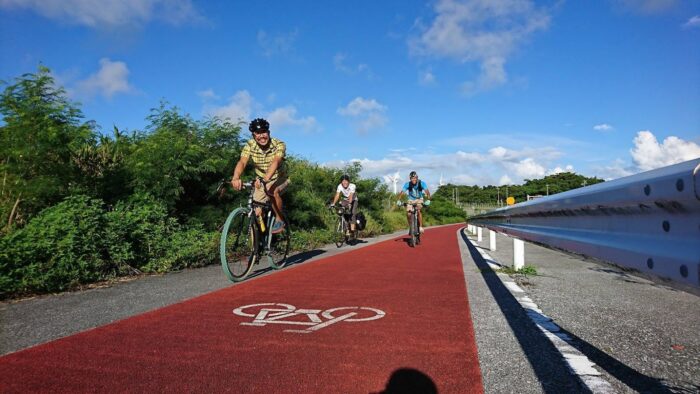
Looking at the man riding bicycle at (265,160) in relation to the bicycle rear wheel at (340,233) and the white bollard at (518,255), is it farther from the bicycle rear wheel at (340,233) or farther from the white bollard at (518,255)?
the bicycle rear wheel at (340,233)

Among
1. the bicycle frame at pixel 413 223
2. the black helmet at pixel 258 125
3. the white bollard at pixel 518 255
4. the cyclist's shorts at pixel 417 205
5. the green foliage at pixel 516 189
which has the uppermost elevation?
the green foliage at pixel 516 189

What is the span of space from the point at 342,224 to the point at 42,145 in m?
8.47

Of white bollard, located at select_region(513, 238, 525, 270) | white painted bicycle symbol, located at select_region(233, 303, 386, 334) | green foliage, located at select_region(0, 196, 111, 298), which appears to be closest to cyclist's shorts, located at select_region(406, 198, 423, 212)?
white bollard, located at select_region(513, 238, 525, 270)

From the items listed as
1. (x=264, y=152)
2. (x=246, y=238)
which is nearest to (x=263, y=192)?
(x=264, y=152)

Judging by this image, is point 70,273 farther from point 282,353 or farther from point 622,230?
point 622,230

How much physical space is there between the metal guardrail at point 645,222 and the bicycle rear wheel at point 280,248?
5.27 meters

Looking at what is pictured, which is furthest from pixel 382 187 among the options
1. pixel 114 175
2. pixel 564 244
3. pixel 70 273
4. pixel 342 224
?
pixel 564 244

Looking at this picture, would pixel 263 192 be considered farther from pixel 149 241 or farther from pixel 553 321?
pixel 553 321

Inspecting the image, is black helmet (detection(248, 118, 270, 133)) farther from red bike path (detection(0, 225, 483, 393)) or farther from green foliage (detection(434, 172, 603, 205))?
green foliage (detection(434, 172, 603, 205))

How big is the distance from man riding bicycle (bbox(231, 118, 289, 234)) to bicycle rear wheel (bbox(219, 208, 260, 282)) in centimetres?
31

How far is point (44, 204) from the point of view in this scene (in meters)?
6.61

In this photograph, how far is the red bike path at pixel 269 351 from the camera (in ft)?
8.71

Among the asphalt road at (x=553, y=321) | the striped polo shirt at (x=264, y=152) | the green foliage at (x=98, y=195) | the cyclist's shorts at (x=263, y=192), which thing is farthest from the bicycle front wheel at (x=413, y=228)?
the striped polo shirt at (x=264, y=152)

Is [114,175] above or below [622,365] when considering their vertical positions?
above
